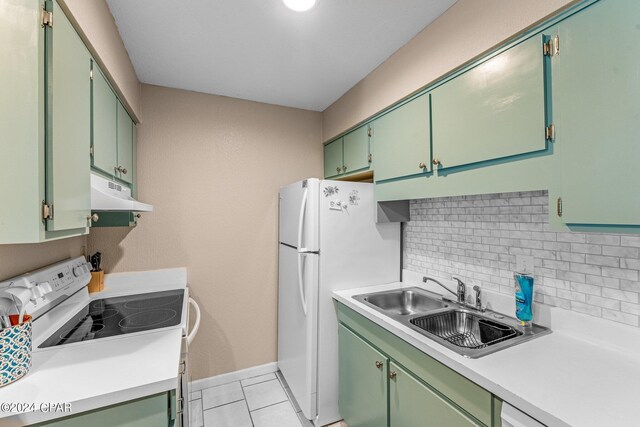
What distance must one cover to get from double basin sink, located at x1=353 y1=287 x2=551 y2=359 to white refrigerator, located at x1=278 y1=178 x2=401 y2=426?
22 centimetres

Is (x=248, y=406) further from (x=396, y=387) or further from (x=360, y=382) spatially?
(x=396, y=387)

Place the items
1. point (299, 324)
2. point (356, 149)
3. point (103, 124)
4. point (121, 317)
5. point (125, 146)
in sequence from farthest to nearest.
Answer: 1. point (356, 149)
2. point (299, 324)
3. point (125, 146)
4. point (121, 317)
5. point (103, 124)

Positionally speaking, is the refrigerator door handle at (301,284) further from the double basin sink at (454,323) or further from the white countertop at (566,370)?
the white countertop at (566,370)

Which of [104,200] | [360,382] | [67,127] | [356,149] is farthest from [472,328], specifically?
[67,127]

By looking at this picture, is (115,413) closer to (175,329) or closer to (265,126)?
(175,329)

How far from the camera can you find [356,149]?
2.34 meters

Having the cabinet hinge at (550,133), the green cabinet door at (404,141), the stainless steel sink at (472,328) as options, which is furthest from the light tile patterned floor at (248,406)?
the cabinet hinge at (550,133)

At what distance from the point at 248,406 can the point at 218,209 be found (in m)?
1.58

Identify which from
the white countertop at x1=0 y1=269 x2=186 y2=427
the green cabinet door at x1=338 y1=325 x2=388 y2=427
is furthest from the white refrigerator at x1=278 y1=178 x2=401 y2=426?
the white countertop at x1=0 y1=269 x2=186 y2=427

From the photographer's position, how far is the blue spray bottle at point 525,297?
1.36m

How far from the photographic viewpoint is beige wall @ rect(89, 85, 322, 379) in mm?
2309

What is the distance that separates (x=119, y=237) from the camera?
86.7 inches

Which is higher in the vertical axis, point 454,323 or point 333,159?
point 333,159

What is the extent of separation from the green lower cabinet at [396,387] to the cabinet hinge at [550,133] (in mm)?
945
